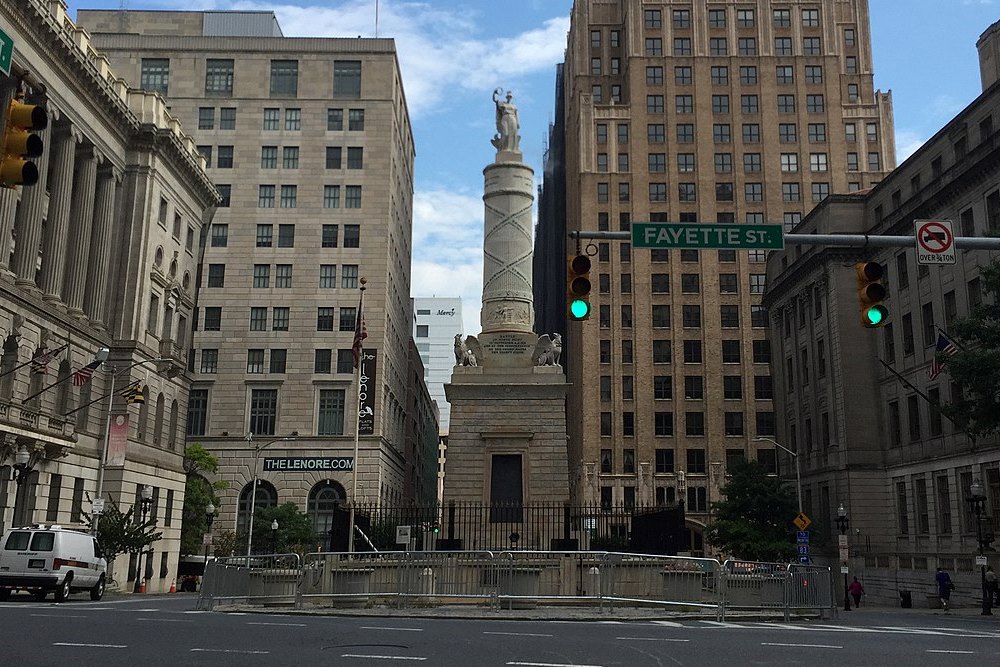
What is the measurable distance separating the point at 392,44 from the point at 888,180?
37531 mm

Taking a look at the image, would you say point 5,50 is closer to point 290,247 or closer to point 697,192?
point 290,247

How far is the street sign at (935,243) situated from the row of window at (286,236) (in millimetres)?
57791

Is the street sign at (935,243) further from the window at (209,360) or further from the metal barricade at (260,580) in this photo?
the window at (209,360)

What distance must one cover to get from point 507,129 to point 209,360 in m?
31.2

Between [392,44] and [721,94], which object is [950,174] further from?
[721,94]

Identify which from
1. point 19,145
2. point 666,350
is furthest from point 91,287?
point 666,350

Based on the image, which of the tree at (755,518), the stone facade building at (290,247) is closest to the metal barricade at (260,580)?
the tree at (755,518)

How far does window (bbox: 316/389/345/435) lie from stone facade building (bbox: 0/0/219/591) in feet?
43.0

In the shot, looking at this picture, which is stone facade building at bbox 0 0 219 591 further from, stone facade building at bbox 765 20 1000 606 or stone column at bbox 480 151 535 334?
stone facade building at bbox 765 20 1000 606

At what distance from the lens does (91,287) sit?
4734cm

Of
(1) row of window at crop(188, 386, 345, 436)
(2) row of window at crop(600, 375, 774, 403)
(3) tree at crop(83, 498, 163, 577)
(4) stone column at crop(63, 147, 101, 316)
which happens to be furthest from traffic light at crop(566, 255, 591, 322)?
(2) row of window at crop(600, 375, 774, 403)

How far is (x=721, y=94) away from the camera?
97.9 m

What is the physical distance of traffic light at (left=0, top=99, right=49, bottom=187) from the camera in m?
9.38

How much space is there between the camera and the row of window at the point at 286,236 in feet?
233
